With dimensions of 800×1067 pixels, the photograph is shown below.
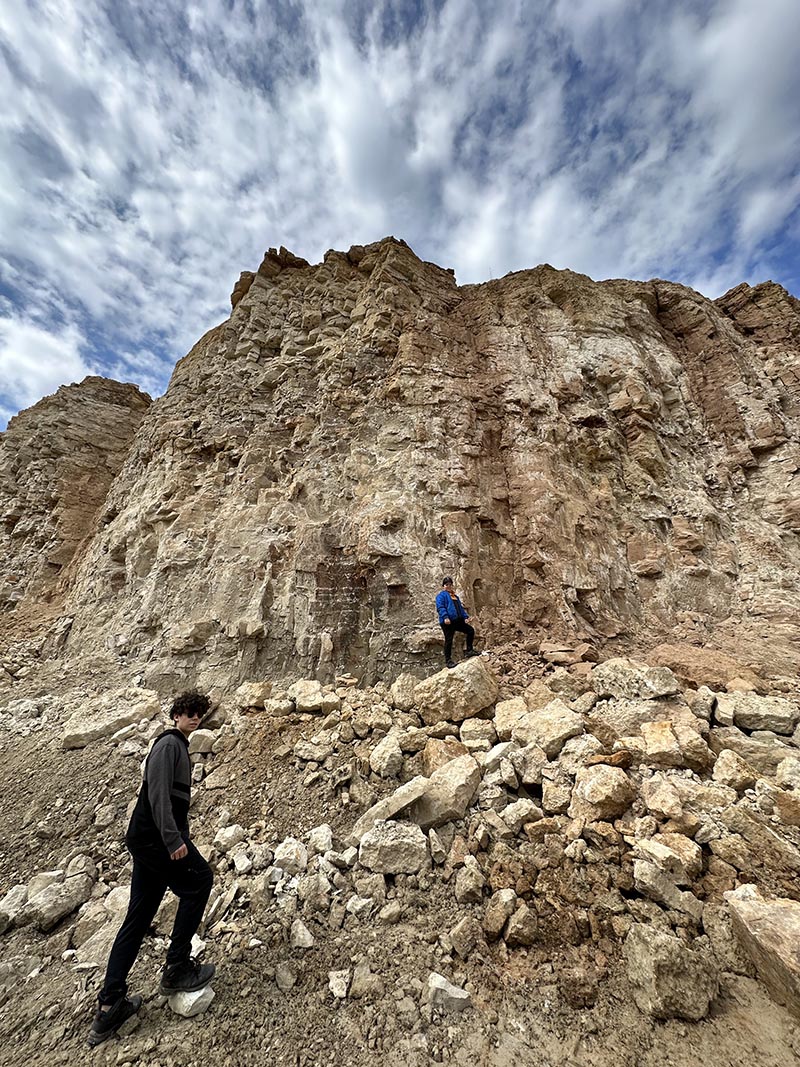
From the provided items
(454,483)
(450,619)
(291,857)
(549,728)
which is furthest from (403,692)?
(454,483)

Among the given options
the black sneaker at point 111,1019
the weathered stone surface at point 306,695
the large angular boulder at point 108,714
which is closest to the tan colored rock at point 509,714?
the weathered stone surface at point 306,695

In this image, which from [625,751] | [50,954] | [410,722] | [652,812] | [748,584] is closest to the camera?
[50,954]

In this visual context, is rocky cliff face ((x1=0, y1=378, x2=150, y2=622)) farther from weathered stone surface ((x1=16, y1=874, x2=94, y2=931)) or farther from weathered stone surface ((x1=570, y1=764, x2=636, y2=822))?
weathered stone surface ((x1=570, y1=764, x2=636, y2=822))

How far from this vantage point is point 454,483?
32.2 feet

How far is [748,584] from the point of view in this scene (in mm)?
9070

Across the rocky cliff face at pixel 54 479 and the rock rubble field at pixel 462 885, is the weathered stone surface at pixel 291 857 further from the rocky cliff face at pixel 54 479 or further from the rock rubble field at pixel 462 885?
the rocky cliff face at pixel 54 479

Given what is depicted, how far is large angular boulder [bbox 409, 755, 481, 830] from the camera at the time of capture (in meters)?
4.37

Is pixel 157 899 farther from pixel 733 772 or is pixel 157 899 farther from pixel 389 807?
pixel 733 772

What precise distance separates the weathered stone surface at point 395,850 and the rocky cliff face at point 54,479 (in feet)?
43.9

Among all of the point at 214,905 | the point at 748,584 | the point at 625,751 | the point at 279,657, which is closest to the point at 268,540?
the point at 279,657

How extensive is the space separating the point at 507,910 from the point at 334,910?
1534 millimetres

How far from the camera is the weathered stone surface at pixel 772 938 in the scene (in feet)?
8.75

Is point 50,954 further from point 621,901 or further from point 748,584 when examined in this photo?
point 748,584

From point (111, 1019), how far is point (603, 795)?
4.21 m
